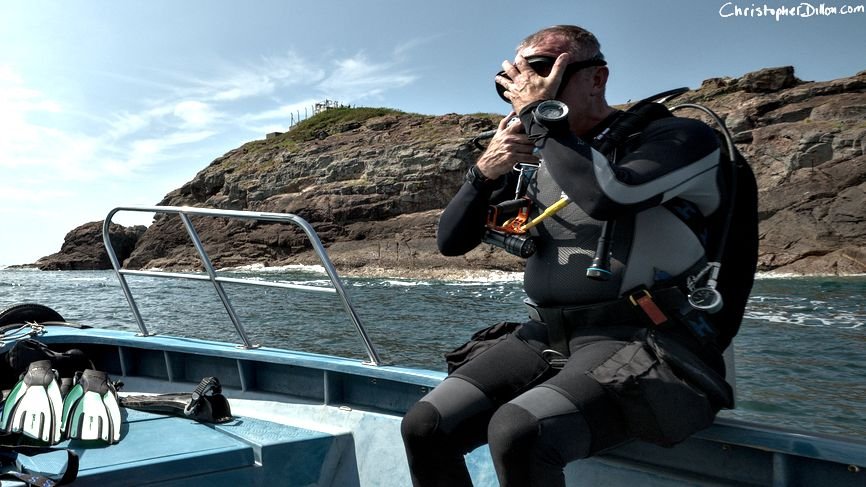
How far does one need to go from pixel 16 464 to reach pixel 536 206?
1.77 metres

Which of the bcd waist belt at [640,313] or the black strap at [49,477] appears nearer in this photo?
the bcd waist belt at [640,313]

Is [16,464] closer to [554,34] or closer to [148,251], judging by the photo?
[554,34]

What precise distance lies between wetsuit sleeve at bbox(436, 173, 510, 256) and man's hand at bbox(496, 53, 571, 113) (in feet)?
0.97

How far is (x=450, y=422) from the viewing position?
65.1 inches

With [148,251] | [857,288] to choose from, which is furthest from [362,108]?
[857,288]

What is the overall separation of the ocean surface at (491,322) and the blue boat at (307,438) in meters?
0.20

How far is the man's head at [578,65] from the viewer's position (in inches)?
71.6

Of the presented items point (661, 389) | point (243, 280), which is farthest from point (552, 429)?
point (243, 280)

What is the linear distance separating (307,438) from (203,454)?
1.32 feet

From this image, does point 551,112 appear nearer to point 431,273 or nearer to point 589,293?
point 589,293

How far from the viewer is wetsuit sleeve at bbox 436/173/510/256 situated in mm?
2014

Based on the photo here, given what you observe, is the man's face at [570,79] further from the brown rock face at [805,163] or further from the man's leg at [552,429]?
the brown rock face at [805,163]

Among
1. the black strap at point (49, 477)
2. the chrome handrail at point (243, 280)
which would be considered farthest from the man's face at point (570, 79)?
the black strap at point (49, 477)

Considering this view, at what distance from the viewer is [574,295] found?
1730mm
